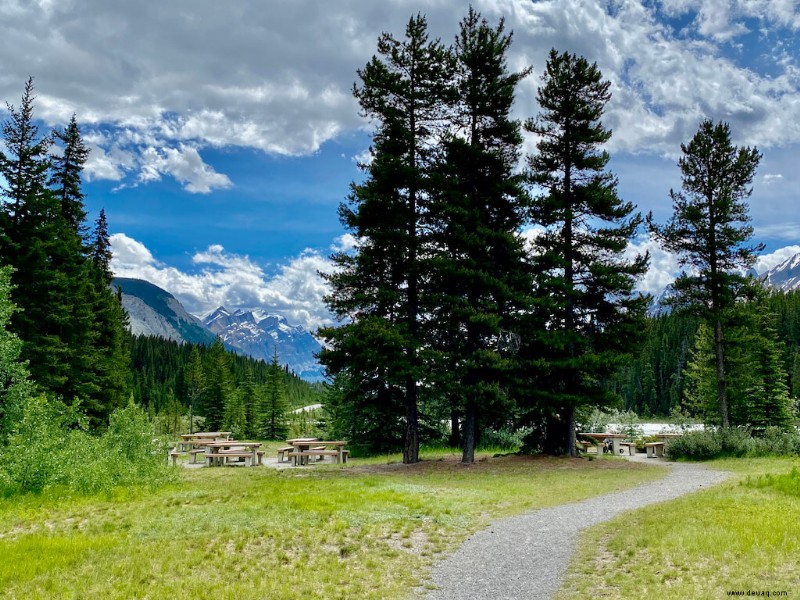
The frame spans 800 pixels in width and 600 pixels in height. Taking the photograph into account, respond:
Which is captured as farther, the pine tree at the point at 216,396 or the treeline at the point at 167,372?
the treeline at the point at 167,372

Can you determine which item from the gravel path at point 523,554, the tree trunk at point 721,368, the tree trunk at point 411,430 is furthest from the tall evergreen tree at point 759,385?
the gravel path at point 523,554

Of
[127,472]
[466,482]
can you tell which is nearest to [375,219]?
[466,482]

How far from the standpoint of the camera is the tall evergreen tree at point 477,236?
70.2ft

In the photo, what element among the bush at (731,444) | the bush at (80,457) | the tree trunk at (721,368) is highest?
the tree trunk at (721,368)

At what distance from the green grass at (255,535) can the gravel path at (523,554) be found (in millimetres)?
455

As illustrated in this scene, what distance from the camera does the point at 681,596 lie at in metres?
6.59

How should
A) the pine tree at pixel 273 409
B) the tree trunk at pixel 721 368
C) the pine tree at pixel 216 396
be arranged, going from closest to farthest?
the tree trunk at pixel 721 368, the pine tree at pixel 273 409, the pine tree at pixel 216 396

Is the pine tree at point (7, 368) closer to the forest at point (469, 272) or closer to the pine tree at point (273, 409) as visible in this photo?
the forest at point (469, 272)

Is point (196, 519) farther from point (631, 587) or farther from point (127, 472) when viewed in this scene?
point (631, 587)

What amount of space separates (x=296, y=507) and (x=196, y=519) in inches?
85.1

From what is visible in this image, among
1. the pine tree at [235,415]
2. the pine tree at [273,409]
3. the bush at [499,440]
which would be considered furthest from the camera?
the pine tree at [235,415]

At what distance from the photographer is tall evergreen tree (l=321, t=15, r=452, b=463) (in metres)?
21.7

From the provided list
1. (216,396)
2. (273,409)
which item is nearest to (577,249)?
(273,409)

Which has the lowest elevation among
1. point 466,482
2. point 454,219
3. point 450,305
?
point 466,482
